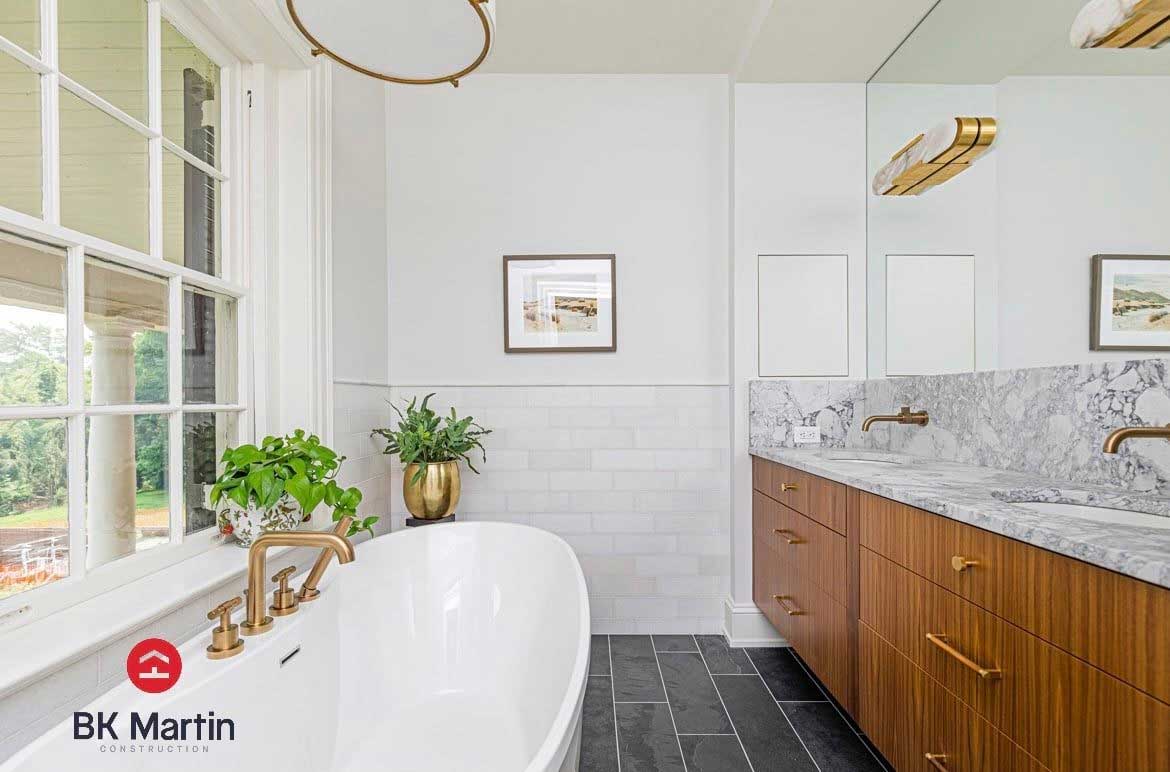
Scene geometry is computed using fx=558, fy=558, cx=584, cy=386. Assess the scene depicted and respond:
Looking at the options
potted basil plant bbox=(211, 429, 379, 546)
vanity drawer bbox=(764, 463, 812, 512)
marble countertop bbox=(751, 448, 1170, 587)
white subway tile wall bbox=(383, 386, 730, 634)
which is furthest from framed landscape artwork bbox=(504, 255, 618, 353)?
potted basil plant bbox=(211, 429, 379, 546)

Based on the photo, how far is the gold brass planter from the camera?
2289mm

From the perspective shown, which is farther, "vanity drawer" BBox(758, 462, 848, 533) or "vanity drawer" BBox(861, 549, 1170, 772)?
"vanity drawer" BBox(758, 462, 848, 533)

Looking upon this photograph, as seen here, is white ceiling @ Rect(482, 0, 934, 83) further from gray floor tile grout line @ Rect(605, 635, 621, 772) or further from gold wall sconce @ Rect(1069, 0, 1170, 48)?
gray floor tile grout line @ Rect(605, 635, 621, 772)

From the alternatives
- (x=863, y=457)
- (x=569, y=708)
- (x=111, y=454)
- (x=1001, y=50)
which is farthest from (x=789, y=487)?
(x=111, y=454)

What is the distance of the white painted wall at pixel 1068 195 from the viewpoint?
53.1 inches

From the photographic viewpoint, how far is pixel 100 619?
43.5 inches

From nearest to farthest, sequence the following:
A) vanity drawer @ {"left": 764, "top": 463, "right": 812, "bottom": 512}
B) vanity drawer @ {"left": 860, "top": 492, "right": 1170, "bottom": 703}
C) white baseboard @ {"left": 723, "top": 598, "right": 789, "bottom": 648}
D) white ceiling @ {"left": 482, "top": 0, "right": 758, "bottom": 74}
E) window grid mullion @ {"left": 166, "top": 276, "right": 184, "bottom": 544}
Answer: vanity drawer @ {"left": 860, "top": 492, "right": 1170, "bottom": 703} → window grid mullion @ {"left": 166, "top": 276, "right": 184, "bottom": 544} → vanity drawer @ {"left": 764, "top": 463, "right": 812, "bottom": 512} → white ceiling @ {"left": 482, "top": 0, "right": 758, "bottom": 74} → white baseboard @ {"left": 723, "top": 598, "right": 789, "bottom": 648}

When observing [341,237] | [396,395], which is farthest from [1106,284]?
[396,395]

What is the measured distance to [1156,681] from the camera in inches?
30.1

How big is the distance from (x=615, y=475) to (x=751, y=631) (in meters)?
0.93

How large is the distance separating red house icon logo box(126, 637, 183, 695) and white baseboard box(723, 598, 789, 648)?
2.16m

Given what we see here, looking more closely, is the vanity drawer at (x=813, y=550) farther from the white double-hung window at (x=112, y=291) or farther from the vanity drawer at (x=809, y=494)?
the white double-hung window at (x=112, y=291)

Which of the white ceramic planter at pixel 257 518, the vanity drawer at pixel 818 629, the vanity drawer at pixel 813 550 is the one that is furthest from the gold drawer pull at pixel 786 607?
the white ceramic planter at pixel 257 518

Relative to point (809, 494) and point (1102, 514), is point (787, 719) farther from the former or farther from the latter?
point (1102, 514)
